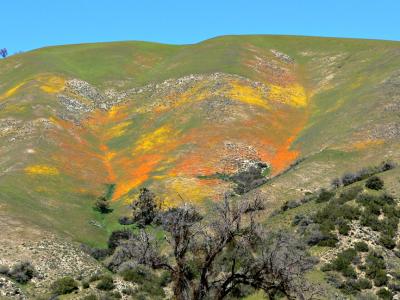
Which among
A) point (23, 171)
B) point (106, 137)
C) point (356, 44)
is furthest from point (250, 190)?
point (356, 44)

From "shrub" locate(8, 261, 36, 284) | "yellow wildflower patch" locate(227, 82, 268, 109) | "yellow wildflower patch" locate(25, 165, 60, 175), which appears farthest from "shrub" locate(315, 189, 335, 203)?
"yellow wildflower patch" locate(227, 82, 268, 109)

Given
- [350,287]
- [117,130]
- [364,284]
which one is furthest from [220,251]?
[117,130]

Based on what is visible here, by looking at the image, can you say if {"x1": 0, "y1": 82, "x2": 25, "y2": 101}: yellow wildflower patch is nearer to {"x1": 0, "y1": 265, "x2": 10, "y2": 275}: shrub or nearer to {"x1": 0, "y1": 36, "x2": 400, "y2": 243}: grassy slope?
{"x1": 0, "y1": 36, "x2": 400, "y2": 243}: grassy slope

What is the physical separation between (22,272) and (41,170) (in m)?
29.2

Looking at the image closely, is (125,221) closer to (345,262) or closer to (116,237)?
(116,237)

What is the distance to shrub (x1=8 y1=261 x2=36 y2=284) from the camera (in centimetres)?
4341

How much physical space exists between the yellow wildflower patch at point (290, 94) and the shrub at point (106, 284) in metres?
65.8

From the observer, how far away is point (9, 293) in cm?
3972

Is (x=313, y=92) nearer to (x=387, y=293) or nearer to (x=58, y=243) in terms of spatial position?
(x=58, y=243)

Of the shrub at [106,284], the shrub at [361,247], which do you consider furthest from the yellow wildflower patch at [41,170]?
the shrub at [361,247]

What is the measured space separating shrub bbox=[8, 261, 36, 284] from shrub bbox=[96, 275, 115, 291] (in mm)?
7679

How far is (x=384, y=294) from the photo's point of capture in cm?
3509

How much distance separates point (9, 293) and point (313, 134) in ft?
173

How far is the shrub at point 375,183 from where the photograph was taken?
49722 mm
